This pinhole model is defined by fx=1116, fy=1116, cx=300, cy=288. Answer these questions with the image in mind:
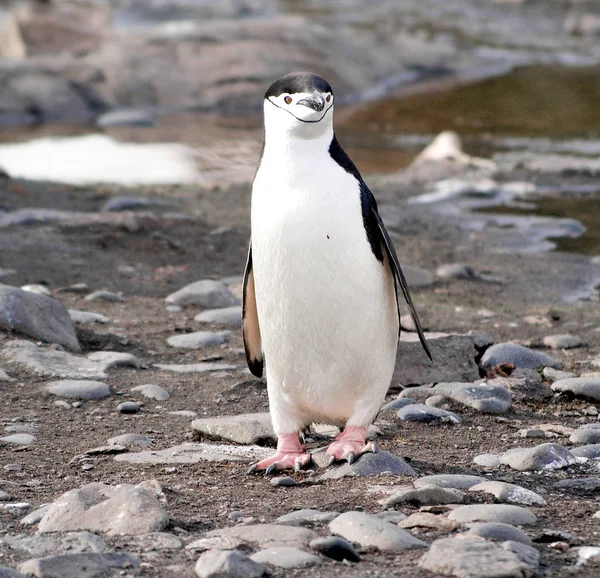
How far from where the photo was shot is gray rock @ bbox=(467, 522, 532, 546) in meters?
2.77

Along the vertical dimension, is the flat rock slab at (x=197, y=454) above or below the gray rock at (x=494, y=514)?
below

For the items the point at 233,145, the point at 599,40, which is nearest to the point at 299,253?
the point at 233,145

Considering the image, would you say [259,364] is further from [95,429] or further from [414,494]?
[414,494]

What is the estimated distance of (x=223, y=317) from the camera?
5895 millimetres

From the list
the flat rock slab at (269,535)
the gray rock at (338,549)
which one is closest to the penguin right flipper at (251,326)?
the flat rock slab at (269,535)

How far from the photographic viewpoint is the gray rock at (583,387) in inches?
179

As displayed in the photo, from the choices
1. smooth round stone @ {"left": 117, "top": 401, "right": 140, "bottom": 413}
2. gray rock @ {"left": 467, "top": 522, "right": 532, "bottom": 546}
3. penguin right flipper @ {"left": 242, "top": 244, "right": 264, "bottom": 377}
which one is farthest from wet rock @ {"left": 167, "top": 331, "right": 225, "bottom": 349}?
gray rock @ {"left": 467, "top": 522, "right": 532, "bottom": 546}

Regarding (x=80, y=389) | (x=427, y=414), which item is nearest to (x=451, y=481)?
(x=427, y=414)

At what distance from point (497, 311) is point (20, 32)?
1466 centimetres

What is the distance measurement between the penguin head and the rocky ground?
42.8 inches

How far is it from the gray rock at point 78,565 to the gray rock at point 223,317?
3250 millimetres

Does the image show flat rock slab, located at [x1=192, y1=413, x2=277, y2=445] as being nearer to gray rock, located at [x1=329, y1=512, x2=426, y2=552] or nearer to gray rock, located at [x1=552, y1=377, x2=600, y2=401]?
gray rock, located at [x1=329, y1=512, x2=426, y2=552]

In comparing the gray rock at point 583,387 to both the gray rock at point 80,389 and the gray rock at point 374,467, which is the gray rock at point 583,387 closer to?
the gray rock at point 374,467

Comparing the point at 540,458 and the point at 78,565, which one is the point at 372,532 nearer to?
the point at 78,565
